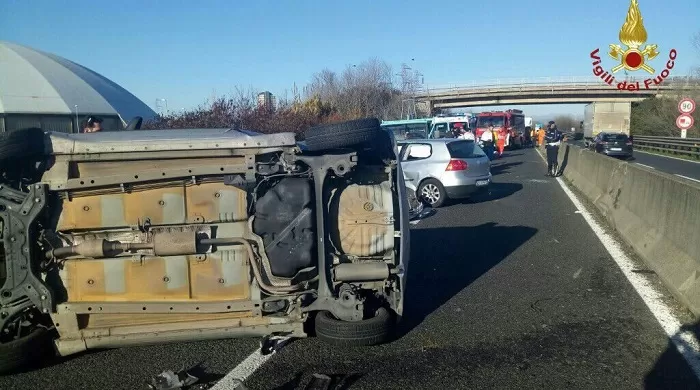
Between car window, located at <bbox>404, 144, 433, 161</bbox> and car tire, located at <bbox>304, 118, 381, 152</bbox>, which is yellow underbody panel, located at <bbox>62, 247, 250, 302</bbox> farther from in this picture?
car window, located at <bbox>404, 144, 433, 161</bbox>

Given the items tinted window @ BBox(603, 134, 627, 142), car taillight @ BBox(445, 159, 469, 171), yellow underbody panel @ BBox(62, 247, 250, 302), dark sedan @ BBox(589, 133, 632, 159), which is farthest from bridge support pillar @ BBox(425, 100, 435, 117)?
yellow underbody panel @ BBox(62, 247, 250, 302)

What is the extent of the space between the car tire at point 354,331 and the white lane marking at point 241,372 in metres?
0.51

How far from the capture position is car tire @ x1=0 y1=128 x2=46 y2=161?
5.04 meters

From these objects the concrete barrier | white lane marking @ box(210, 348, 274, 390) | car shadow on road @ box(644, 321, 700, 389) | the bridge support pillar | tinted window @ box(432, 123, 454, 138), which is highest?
the bridge support pillar

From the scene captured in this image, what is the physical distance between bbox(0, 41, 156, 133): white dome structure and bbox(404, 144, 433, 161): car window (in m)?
22.0

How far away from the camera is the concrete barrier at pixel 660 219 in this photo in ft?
21.8

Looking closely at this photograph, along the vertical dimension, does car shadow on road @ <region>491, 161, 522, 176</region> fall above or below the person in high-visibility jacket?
below

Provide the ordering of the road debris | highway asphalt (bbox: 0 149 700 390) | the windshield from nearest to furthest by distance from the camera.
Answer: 1. the road debris
2. highway asphalt (bbox: 0 149 700 390)
3. the windshield

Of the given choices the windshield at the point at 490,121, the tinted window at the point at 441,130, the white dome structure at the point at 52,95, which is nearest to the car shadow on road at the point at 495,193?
the tinted window at the point at 441,130

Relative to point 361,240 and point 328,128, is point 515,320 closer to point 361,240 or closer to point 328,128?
point 361,240

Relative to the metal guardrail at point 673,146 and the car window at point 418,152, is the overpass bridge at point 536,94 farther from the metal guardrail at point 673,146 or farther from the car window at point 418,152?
the car window at point 418,152

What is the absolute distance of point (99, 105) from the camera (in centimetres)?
4225

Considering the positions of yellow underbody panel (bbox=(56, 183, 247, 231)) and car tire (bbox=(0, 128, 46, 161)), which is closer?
car tire (bbox=(0, 128, 46, 161))

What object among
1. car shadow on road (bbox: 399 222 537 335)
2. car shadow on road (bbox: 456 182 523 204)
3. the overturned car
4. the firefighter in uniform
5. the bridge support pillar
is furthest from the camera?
the bridge support pillar
